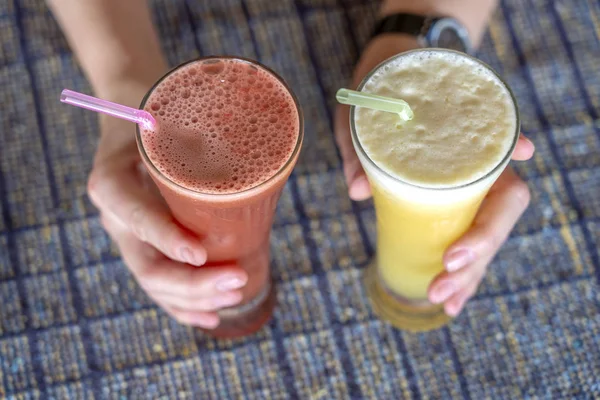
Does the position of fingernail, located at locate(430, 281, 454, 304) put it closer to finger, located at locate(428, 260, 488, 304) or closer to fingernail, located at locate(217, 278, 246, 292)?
finger, located at locate(428, 260, 488, 304)

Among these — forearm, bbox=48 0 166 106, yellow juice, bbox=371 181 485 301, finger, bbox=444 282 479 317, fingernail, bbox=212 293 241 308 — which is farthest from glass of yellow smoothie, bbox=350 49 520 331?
forearm, bbox=48 0 166 106

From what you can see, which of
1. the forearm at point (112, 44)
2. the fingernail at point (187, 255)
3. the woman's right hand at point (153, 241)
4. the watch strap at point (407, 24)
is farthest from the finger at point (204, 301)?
the watch strap at point (407, 24)

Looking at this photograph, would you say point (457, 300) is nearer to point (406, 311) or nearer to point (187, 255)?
point (406, 311)

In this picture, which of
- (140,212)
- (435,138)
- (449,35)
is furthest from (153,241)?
(449,35)

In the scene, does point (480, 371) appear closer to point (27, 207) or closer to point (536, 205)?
point (536, 205)

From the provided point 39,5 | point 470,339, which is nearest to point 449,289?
point 470,339

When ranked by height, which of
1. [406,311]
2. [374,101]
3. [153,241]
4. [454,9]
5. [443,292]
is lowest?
[406,311]

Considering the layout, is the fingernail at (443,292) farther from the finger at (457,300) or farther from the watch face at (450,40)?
the watch face at (450,40)
